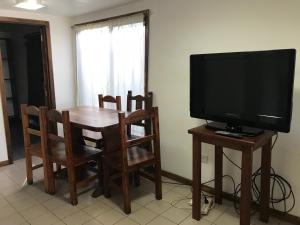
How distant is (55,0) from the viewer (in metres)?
3.07

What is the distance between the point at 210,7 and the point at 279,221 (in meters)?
2.07

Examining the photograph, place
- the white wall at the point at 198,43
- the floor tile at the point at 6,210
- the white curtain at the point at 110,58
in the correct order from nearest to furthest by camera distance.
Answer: the white wall at the point at 198,43 < the floor tile at the point at 6,210 < the white curtain at the point at 110,58

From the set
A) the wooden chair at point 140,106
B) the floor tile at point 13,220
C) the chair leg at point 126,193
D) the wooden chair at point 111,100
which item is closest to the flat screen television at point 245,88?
the wooden chair at point 140,106

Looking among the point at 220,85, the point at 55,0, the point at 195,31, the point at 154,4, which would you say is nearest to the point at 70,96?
the point at 55,0

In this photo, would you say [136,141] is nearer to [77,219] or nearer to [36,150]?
[77,219]

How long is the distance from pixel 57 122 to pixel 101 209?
3.16 feet

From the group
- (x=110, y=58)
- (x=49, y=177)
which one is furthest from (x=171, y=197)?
(x=110, y=58)

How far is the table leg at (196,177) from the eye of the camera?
7.22ft

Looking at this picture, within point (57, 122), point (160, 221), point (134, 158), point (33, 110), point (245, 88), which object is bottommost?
point (160, 221)

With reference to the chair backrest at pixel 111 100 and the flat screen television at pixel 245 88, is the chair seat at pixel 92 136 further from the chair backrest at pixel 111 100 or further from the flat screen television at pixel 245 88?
the flat screen television at pixel 245 88

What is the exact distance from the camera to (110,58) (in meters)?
3.63

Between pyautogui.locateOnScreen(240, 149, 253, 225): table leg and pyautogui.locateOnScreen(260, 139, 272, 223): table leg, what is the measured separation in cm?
35

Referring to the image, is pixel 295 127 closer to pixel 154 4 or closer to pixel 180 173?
pixel 180 173

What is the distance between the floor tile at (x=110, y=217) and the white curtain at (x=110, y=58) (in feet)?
4.84
